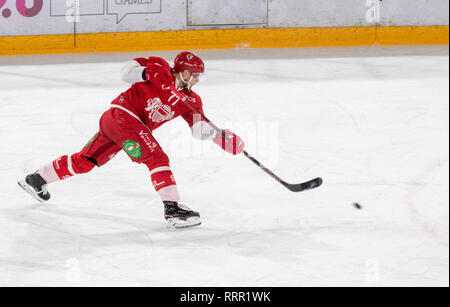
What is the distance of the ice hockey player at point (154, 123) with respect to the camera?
3.10 m

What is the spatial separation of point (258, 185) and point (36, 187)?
Answer: 1.05 meters

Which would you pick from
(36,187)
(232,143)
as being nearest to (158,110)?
(232,143)

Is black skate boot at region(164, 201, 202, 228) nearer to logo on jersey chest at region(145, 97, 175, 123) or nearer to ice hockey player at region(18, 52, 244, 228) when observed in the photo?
ice hockey player at region(18, 52, 244, 228)

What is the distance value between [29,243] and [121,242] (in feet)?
A: 1.16

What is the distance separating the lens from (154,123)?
3.29 meters

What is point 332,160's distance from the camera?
4016 millimetres

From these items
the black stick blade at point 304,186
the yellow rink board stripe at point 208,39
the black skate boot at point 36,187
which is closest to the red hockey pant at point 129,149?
the black skate boot at point 36,187

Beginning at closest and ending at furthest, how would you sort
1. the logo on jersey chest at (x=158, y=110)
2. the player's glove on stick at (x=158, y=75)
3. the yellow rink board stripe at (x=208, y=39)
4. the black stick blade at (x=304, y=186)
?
the player's glove on stick at (x=158, y=75) < the logo on jersey chest at (x=158, y=110) < the black stick blade at (x=304, y=186) < the yellow rink board stripe at (x=208, y=39)

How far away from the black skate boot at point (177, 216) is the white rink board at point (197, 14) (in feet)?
13.4

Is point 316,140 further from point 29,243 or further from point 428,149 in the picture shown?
point 29,243

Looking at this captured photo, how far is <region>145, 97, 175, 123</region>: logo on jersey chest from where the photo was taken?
3.19 metres

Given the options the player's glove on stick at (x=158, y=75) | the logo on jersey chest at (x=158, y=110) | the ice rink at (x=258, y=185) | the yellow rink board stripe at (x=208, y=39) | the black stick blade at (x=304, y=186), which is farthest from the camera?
the yellow rink board stripe at (x=208, y=39)

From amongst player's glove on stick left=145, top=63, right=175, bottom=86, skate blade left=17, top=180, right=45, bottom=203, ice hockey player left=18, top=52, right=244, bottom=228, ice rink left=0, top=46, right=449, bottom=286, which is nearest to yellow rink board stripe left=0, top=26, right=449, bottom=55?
ice rink left=0, top=46, right=449, bottom=286

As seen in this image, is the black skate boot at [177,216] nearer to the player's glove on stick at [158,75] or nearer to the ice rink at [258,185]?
the ice rink at [258,185]
